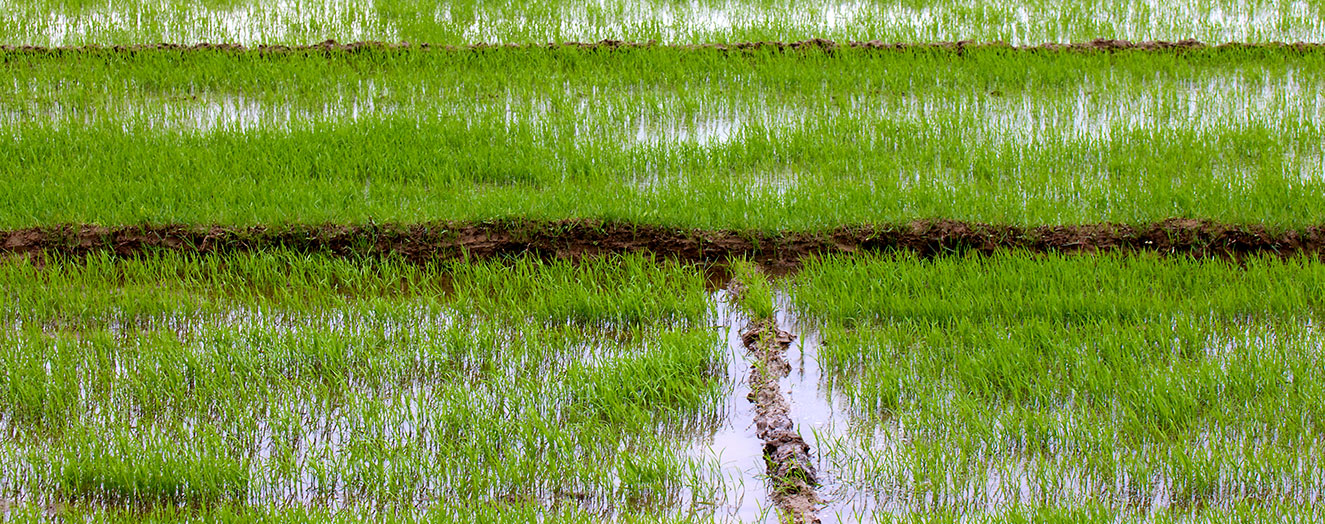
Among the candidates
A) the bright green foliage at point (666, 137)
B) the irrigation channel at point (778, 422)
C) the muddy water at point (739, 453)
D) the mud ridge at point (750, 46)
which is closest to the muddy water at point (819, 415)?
the irrigation channel at point (778, 422)

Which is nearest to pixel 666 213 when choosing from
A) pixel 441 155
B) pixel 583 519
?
pixel 441 155

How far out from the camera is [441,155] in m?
4.22

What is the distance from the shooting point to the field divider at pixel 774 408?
7.93ft

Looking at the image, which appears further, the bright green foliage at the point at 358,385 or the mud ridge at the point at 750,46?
the mud ridge at the point at 750,46

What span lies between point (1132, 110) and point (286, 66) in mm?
3715

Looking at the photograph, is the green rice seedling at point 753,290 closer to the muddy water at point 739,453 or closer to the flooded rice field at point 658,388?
the flooded rice field at point 658,388

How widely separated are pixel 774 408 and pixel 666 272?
2.87ft

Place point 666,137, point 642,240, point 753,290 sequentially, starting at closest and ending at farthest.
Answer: point 753,290 < point 642,240 < point 666,137

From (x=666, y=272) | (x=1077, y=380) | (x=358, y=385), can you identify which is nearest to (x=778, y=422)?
→ (x=1077, y=380)

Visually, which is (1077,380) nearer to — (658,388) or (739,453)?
(739,453)

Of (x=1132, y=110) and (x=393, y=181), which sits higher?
(x=1132, y=110)

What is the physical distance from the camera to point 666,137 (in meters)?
4.61

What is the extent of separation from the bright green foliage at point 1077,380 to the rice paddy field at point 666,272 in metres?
0.01

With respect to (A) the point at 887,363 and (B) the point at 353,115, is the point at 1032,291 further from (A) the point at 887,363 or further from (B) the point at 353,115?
(B) the point at 353,115
